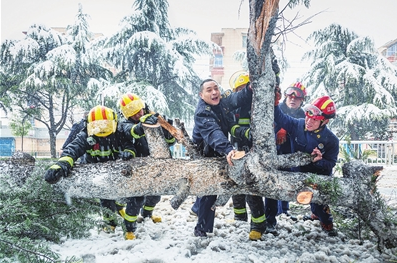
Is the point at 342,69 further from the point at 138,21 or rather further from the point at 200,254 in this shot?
the point at 200,254

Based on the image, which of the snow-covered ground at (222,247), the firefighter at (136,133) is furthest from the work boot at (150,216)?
the snow-covered ground at (222,247)

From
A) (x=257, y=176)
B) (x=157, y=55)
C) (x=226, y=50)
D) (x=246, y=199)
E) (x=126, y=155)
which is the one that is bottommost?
(x=246, y=199)

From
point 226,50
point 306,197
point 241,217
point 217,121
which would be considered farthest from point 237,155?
point 226,50

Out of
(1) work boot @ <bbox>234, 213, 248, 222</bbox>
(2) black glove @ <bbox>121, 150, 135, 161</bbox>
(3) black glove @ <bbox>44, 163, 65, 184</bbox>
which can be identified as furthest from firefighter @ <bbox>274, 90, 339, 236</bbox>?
(3) black glove @ <bbox>44, 163, 65, 184</bbox>

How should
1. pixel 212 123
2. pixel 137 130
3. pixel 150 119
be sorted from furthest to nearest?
pixel 137 130, pixel 150 119, pixel 212 123

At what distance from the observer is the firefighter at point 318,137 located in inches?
93.0

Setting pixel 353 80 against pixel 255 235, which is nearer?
pixel 255 235

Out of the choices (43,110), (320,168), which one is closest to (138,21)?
(43,110)

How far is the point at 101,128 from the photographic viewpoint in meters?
2.47

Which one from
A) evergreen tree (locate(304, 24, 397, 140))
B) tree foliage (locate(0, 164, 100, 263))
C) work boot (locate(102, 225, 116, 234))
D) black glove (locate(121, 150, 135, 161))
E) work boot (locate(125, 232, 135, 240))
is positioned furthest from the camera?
evergreen tree (locate(304, 24, 397, 140))

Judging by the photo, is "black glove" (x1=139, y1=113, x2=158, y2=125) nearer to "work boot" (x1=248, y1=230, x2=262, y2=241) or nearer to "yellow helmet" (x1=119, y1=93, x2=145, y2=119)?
"yellow helmet" (x1=119, y1=93, x2=145, y2=119)

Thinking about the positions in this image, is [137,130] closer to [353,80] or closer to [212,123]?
[212,123]

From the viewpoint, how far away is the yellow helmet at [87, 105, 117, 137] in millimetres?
2465

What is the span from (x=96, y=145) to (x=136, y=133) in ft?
1.27
